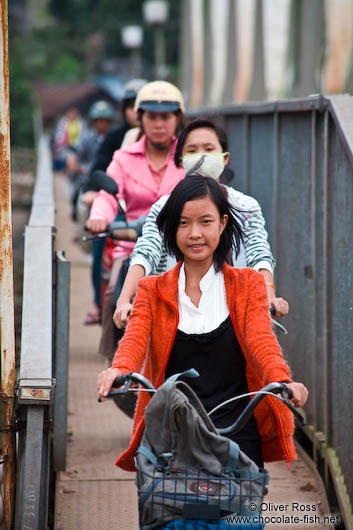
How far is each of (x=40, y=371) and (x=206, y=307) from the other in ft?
→ 3.33

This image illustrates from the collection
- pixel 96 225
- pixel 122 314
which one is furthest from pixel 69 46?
pixel 122 314

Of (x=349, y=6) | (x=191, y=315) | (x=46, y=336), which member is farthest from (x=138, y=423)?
(x=349, y=6)

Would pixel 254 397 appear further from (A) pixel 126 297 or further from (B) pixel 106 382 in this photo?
(A) pixel 126 297

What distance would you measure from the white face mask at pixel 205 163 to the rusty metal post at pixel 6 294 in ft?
3.16

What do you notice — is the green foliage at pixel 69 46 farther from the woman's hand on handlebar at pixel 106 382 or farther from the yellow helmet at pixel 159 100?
the woman's hand on handlebar at pixel 106 382

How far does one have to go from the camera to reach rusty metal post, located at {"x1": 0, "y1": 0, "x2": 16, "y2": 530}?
4.55m

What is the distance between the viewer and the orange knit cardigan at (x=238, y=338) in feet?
12.8

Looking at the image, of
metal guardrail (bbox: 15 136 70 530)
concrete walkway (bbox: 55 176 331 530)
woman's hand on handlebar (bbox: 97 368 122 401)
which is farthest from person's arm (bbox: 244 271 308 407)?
concrete walkway (bbox: 55 176 331 530)

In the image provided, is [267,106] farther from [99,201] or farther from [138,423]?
[138,423]

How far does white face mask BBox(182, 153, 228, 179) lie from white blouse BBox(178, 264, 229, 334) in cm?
107

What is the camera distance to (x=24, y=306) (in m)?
5.19

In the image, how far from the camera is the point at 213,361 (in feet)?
13.2

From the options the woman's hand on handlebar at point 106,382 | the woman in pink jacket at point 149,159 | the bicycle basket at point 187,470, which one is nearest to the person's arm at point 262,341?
the bicycle basket at point 187,470

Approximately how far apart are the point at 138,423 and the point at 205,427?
665mm
